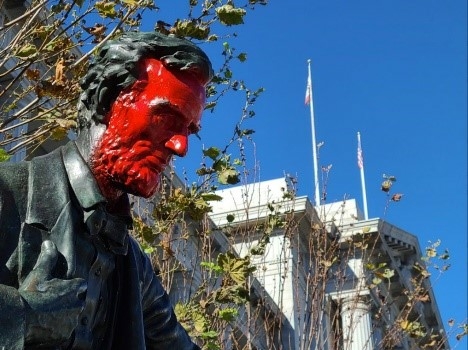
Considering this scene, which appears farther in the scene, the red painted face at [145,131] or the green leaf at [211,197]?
the green leaf at [211,197]

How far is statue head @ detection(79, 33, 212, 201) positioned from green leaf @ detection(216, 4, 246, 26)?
154 inches

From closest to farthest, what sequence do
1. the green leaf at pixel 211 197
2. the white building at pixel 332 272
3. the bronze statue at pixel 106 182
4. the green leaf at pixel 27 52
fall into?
the bronze statue at pixel 106 182 → the green leaf at pixel 27 52 → the green leaf at pixel 211 197 → the white building at pixel 332 272

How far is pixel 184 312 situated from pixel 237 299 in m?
0.44

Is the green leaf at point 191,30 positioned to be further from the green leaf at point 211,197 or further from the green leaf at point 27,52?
the green leaf at point 211,197

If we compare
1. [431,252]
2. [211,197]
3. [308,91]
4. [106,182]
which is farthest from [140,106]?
[308,91]

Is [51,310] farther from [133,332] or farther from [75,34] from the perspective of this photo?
[75,34]

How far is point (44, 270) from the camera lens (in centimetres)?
153

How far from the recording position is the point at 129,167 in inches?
68.3

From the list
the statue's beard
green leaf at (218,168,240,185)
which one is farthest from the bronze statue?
green leaf at (218,168,240,185)

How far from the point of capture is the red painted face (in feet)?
5.71

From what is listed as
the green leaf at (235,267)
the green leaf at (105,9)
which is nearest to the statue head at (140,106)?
the green leaf at (105,9)

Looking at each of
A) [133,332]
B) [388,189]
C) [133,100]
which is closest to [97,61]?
[133,100]

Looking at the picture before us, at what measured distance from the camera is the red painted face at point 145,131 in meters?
1.74

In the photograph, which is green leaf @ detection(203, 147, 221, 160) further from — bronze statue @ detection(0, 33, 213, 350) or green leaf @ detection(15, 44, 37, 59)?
bronze statue @ detection(0, 33, 213, 350)
